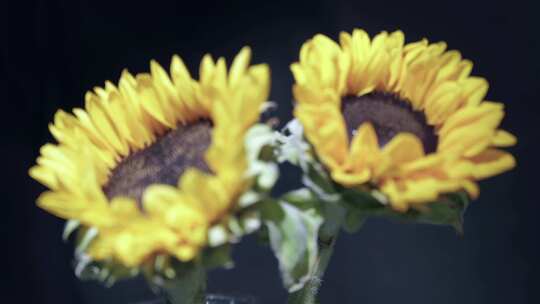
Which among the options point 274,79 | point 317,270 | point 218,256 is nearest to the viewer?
point 218,256

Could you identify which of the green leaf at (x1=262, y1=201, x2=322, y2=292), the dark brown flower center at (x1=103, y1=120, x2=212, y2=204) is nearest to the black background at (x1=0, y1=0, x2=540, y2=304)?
the dark brown flower center at (x1=103, y1=120, x2=212, y2=204)

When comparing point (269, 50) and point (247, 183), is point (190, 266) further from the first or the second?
point (269, 50)

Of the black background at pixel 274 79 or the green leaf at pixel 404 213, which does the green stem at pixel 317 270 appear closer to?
the green leaf at pixel 404 213

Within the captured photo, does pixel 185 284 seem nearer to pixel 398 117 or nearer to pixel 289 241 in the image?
pixel 289 241

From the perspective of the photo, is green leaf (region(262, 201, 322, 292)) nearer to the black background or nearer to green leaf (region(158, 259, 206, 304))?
green leaf (region(158, 259, 206, 304))

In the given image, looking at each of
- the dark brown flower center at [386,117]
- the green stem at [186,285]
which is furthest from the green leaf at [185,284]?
the dark brown flower center at [386,117]

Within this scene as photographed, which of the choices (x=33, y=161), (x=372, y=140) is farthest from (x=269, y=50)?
(x=372, y=140)

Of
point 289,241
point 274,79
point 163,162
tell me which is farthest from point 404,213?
point 274,79
